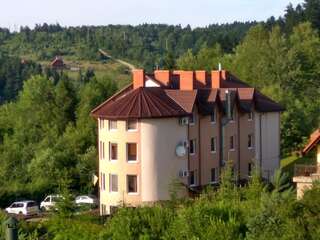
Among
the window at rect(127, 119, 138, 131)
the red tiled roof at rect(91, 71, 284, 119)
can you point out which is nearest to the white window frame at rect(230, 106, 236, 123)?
the red tiled roof at rect(91, 71, 284, 119)

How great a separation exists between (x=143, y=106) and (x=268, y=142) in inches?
440

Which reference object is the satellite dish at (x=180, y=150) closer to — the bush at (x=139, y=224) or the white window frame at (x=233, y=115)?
the white window frame at (x=233, y=115)

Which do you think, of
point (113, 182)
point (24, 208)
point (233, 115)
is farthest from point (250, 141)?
point (24, 208)

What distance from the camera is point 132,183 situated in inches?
1587

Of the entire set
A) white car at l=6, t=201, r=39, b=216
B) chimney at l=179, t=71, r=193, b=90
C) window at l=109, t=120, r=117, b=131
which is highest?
chimney at l=179, t=71, r=193, b=90

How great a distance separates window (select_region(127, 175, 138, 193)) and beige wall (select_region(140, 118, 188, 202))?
1.24 feet

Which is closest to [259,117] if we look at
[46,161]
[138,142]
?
[138,142]

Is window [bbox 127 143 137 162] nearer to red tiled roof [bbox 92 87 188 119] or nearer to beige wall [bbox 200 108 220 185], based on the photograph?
red tiled roof [bbox 92 87 188 119]

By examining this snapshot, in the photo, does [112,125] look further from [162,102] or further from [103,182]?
[103,182]

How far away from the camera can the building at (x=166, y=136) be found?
4012cm

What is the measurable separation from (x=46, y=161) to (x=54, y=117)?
11.4 metres

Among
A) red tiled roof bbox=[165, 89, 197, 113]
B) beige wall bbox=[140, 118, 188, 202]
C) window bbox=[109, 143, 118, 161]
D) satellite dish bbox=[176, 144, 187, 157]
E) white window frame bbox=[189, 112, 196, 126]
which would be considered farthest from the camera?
white window frame bbox=[189, 112, 196, 126]

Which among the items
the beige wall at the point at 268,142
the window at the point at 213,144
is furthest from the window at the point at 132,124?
the beige wall at the point at 268,142

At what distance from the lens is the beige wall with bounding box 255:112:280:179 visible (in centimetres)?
4753
